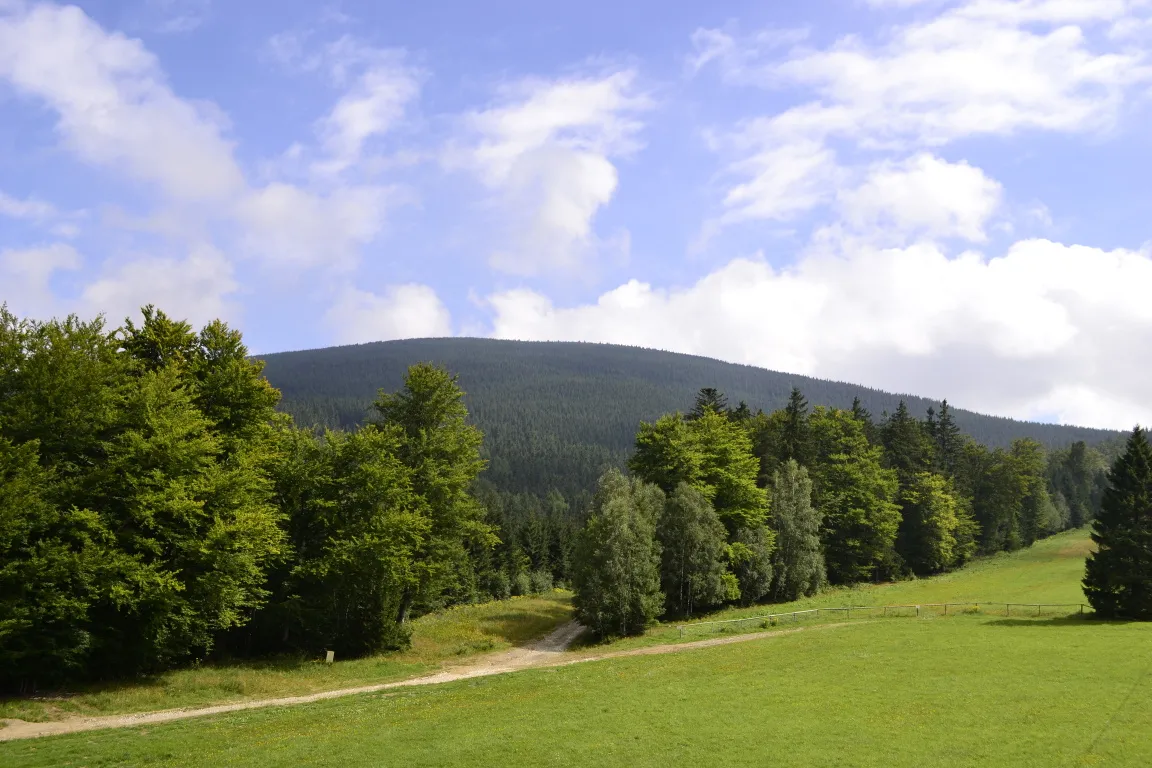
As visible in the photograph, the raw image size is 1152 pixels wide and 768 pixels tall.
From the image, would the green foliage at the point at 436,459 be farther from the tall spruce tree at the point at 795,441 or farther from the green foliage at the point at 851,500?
the green foliage at the point at 851,500

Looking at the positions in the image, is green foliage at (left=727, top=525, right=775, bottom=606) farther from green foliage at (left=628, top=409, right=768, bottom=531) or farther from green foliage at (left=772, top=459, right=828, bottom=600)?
green foliage at (left=772, top=459, right=828, bottom=600)

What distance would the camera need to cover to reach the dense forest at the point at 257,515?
29641mm

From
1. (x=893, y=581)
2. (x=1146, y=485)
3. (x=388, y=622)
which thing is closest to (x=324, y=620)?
(x=388, y=622)

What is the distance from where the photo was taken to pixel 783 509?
65.8 metres

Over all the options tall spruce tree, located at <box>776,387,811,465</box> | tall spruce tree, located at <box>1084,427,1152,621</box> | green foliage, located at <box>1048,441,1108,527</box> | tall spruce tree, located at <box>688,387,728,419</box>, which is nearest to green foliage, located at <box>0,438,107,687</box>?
tall spruce tree, located at <box>688,387,728,419</box>

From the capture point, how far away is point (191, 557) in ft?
107

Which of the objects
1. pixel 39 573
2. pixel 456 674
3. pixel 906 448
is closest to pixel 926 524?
pixel 906 448

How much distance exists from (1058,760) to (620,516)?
31.7 meters

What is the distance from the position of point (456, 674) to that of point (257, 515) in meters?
13.4

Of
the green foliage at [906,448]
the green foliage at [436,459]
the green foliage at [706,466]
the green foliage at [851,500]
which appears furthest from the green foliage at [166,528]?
the green foliage at [906,448]

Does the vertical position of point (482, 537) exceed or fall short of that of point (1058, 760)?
it exceeds it

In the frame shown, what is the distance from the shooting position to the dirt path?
2553 cm

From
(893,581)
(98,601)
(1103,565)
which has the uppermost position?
(98,601)

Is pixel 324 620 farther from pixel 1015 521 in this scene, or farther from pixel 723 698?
pixel 1015 521
